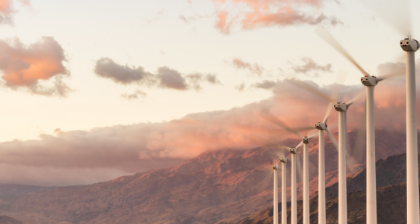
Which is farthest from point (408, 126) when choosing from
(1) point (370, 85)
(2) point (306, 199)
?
(2) point (306, 199)

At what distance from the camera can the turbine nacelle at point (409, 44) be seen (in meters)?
70.1

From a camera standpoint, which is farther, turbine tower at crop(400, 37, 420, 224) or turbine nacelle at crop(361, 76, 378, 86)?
turbine nacelle at crop(361, 76, 378, 86)

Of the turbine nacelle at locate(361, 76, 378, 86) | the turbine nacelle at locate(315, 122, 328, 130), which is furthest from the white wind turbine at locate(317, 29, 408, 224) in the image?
the turbine nacelle at locate(315, 122, 328, 130)

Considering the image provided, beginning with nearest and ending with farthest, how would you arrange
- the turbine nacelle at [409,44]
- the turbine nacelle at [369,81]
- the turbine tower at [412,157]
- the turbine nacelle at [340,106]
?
the turbine tower at [412,157]
the turbine nacelle at [409,44]
the turbine nacelle at [369,81]
the turbine nacelle at [340,106]

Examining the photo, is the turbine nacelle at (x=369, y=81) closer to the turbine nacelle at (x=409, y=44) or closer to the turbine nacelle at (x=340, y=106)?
the turbine nacelle at (x=409, y=44)

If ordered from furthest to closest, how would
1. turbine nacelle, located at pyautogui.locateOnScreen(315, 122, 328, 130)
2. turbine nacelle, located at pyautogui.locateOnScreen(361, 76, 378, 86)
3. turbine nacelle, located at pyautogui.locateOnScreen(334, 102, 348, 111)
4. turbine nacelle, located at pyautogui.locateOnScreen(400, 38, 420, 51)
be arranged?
turbine nacelle, located at pyautogui.locateOnScreen(315, 122, 328, 130), turbine nacelle, located at pyautogui.locateOnScreen(334, 102, 348, 111), turbine nacelle, located at pyautogui.locateOnScreen(361, 76, 378, 86), turbine nacelle, located at pyautogui.locateOnScreen(400, 38, 420, 51)

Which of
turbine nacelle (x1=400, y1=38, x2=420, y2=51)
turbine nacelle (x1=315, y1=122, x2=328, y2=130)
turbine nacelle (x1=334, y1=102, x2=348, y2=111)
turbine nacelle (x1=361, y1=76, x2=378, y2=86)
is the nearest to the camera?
turbine nacelle (x1=400, y1=38, x2=420, y2=51)

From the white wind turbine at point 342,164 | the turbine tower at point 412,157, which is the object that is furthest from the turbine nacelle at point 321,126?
the turbine tower at point 412,157

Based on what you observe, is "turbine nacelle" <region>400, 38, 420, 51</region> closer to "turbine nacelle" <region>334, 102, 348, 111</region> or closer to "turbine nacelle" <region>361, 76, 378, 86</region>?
"turbine nacelle" <region>361, 76, 378, 86</region>

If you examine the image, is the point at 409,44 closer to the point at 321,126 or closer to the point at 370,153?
the point at 370,153

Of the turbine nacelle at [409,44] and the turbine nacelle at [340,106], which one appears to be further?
the turbine nacelle at [340,106]

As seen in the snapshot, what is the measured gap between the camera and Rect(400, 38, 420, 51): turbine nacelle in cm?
7006

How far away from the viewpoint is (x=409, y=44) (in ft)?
230

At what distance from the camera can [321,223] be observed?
11388 centimetres
